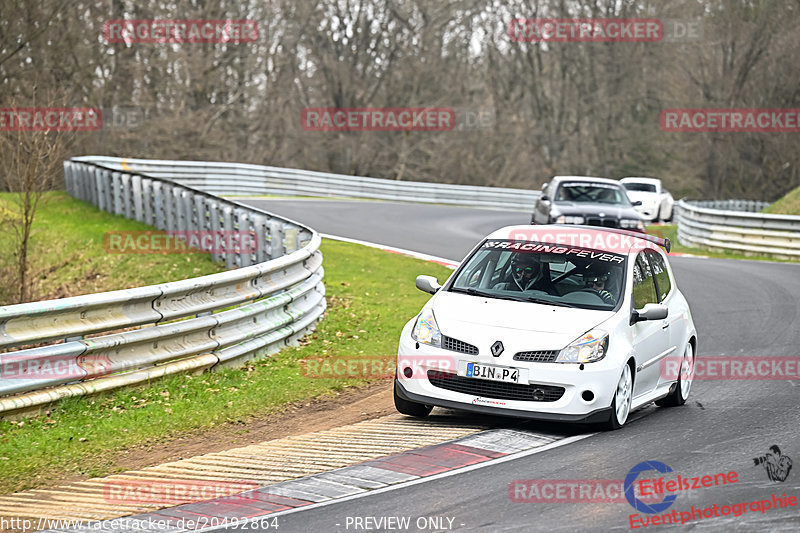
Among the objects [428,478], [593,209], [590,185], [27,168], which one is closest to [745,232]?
[590,185]

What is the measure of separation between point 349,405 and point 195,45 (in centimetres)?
3784

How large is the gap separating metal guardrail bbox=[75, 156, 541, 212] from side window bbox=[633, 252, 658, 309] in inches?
825

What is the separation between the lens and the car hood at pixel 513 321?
8.30m

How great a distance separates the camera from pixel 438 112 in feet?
173

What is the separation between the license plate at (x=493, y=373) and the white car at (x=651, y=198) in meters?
29.8

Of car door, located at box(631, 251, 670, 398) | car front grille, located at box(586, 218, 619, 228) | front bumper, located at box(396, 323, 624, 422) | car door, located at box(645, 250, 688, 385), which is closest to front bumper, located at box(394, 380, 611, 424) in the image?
front bumper, located at box(396, 323, 624, 422)

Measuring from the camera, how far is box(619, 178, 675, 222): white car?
1480 inches

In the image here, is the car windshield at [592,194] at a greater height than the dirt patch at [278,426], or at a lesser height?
greater

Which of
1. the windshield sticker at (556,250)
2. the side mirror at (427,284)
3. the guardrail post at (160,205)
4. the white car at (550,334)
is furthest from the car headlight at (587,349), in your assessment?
the guardrail post at (160,205)

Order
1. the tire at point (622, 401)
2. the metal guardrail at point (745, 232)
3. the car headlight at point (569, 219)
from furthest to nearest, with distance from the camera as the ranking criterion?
the metal guardrail at point (745, 232), the car headlight at point (569, 219), the tire at point (622, 401)

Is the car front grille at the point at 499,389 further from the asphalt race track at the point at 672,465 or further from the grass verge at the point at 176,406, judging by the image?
the grass verge at the point at 176,406

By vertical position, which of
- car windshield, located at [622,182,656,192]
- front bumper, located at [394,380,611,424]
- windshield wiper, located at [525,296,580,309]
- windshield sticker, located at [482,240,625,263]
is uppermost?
windshield sticker, located at [482,240,625,263]

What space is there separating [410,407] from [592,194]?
13.6 metres

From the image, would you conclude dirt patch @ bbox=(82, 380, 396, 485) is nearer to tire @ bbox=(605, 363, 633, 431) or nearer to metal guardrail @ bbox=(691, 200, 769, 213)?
tire @ bbox=(605, 363, 633, 431)
